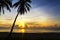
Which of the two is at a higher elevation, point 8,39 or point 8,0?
point 8,0

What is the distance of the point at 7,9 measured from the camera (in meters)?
41.5

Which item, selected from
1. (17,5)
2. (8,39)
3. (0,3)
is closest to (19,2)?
(17,5)

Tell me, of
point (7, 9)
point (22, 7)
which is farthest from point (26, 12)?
point (7, 9)

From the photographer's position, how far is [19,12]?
41.6 metres

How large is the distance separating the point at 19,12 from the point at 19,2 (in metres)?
2.15

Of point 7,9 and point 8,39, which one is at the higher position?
point 7,9

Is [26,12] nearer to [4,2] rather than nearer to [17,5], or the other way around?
[17,5]

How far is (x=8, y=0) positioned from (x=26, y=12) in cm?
452

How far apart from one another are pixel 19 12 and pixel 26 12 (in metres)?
1.47

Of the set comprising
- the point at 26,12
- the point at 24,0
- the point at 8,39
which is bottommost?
the point at 8,39

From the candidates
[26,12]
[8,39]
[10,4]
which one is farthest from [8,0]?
[8,39]

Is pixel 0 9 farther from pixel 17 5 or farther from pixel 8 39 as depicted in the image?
pixel 8 39

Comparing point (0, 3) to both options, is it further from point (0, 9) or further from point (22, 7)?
point (22, 7)

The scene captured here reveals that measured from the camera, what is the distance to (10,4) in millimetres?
40969
